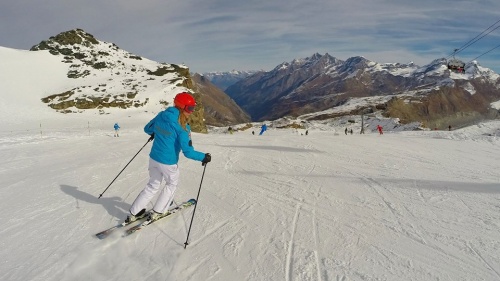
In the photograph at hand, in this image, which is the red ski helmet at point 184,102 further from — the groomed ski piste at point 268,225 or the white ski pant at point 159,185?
the groomed ski piste at point 268,225

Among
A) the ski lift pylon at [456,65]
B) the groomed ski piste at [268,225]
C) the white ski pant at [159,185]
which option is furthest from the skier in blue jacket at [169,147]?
the ski lift pylon at [456,65]

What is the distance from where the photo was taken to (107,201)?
300 inches

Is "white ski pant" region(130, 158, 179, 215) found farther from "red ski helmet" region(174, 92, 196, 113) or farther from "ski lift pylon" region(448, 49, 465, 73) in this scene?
"ski lift pylon" region(448, 49, 465, 73)

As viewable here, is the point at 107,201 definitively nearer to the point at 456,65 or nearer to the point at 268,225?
the point at 268,225

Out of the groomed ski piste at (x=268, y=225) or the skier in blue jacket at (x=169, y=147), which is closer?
the groomed ski piste at (x=268, y=225)

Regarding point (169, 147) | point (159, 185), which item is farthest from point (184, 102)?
point (159, 185)

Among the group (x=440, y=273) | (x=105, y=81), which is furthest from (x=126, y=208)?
(x=105, y=81)

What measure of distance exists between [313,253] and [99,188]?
621 cm

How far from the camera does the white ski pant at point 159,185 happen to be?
19.1ft

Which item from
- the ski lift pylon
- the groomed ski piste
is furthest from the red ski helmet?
the ski lift pylon

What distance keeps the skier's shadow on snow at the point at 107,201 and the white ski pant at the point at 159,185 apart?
974mm

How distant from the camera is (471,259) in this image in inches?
191

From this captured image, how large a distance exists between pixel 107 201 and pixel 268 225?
3.91m

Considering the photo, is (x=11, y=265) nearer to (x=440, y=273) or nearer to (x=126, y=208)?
(x=126, y=208)
